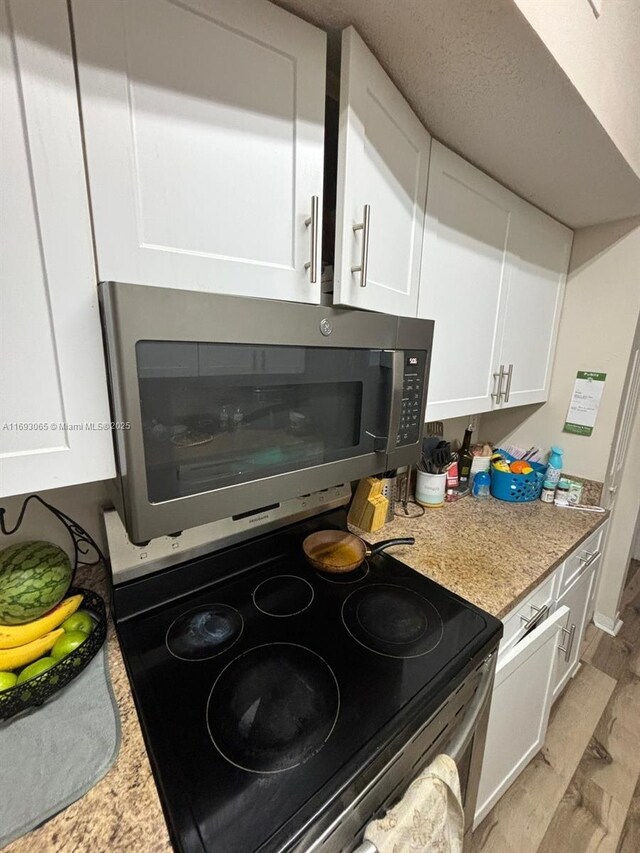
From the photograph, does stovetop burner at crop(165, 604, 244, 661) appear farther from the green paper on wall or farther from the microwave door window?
the green paper on wall

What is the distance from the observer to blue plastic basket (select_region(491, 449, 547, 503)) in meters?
1.55

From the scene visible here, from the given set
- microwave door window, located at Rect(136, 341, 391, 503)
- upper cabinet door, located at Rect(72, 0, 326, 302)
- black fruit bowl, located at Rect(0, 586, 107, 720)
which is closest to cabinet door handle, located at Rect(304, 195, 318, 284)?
upper cabinet door, located at Rect(72, 0, 326, 302)

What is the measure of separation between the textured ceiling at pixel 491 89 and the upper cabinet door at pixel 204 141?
0.42ft

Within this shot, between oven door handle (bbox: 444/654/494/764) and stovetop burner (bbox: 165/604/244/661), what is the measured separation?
0.50 m

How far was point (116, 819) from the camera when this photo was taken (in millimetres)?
481

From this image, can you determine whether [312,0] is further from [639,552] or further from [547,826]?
[639,552]

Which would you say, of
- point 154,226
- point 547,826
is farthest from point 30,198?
point 547,826

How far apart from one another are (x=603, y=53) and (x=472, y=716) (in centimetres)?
146

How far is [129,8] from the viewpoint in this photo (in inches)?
19.5

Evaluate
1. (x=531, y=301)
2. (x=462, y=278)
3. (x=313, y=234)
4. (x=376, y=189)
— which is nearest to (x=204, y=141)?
(x=313, y=234)

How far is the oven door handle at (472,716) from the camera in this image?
751 mm

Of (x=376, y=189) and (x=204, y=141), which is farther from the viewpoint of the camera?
(x=376, y=189)

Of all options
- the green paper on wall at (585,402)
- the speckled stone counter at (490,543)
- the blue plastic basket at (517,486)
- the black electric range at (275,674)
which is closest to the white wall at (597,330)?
the green paper on wall at (585,402)

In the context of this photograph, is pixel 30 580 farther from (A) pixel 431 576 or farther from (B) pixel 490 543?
(B) pixel 490 543
